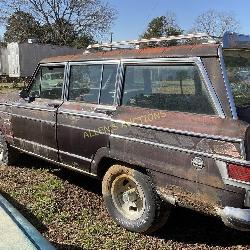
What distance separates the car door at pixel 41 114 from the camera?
5.06 m

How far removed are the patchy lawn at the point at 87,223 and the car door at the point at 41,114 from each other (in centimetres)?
51

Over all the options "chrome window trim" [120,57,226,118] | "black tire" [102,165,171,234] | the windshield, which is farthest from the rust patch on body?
the windshield

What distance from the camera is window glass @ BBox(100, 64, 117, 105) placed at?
434 centimetres

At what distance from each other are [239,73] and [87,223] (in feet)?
7.32

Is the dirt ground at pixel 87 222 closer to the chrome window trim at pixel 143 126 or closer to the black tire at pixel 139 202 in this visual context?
the black tire at pixel 139 202

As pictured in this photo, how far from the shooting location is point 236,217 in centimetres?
313

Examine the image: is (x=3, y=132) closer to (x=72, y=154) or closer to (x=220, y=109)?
(x=72, y=154)

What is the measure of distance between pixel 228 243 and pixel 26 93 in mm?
3526

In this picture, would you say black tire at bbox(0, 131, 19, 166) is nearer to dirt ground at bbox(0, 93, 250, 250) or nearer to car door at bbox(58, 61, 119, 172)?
dirt ground at bbox(0, 93, 250, 250)

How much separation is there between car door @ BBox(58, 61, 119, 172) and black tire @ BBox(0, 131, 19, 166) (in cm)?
170

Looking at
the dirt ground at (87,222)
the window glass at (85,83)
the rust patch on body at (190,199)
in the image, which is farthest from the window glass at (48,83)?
the rust patch on body at (190,199)

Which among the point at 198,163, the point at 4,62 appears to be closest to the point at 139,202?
the point at 198,163

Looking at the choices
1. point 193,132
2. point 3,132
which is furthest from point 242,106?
point 3,132

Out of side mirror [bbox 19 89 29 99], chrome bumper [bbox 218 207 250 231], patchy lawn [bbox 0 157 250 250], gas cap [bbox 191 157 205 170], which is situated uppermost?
side mirror [bbox 19 89 29 99]
